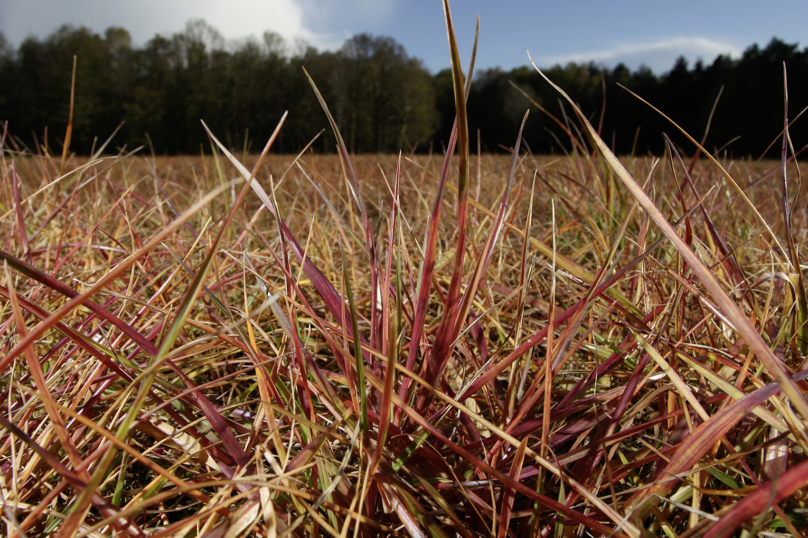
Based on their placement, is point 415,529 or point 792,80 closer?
point 415,529

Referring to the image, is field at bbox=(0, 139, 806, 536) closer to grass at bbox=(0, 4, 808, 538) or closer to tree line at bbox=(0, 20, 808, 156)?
grass at bbox=(0, 4, 808, 538)

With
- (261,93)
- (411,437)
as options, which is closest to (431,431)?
(411,437)

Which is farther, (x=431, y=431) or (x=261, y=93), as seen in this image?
(x=261, y=93)

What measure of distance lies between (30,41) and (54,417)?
27985 mm

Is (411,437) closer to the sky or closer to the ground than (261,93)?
closer to the ground

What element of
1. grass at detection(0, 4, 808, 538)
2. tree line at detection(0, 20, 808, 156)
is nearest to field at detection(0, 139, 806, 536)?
grass at detection(0, 4, 808, 538)

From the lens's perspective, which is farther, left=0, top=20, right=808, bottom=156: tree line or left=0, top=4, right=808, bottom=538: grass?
left=0, top=20, right=808, bottom=156: tree line

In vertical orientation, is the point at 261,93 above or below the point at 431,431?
above

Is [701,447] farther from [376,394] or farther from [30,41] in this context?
[30,41]

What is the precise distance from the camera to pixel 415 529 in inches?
13.1

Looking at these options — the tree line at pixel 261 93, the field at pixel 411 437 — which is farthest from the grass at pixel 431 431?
the tree line at pixel 261 93

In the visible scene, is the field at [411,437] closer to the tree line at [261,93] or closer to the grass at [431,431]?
the grass at [431,431]

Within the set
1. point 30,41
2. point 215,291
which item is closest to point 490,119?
point 215,291

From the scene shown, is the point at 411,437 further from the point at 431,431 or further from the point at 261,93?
the point at 261,93
